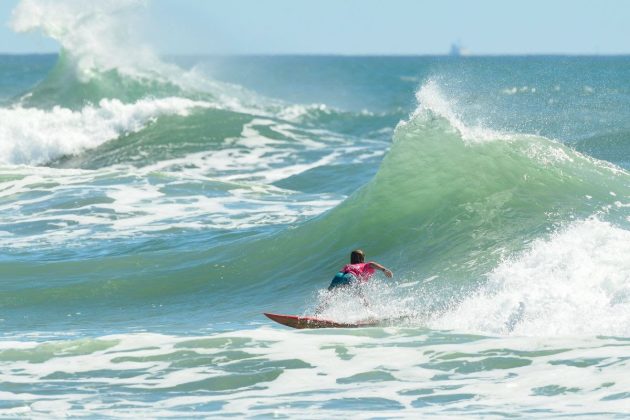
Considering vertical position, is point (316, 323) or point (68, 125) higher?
point (68, 125)

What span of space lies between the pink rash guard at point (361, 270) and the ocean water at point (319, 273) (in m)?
0.27

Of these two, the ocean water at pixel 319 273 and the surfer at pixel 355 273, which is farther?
the surfer at pixel 355 273

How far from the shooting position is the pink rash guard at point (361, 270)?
13094 millimetres

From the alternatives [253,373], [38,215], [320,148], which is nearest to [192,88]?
[320,148]

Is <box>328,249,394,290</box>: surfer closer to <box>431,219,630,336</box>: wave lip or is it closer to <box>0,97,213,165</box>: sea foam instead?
<box>431,219,630,336</box>: wave lip

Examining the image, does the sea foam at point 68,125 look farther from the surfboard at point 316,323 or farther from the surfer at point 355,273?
the surfboard at point 316,323

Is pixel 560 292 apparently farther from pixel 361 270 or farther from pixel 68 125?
pixel 68 125

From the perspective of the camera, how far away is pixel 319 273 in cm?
1658

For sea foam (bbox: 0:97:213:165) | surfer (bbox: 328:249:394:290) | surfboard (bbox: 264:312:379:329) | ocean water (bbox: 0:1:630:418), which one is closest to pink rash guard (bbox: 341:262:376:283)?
surfer (bbox: 328:249:394:290)

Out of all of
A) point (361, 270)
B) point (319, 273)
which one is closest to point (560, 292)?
point (361, 270)

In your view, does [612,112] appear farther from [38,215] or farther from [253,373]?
[253,373]

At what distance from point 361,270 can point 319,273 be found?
3455mm

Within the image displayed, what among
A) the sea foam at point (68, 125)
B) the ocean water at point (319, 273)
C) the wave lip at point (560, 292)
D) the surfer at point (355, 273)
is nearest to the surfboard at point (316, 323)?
the ocean water at point (319, 273)

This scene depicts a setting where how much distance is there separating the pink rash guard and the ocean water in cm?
27
